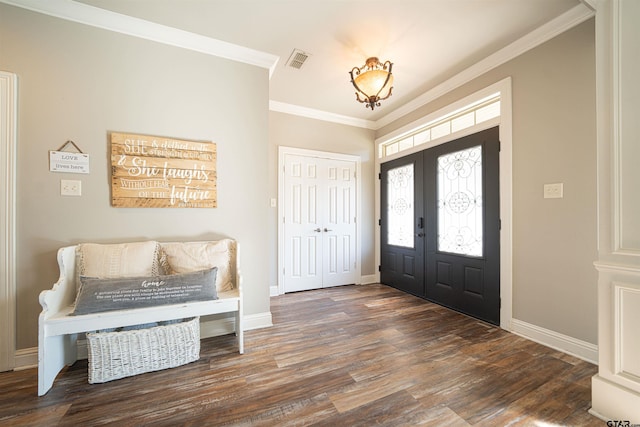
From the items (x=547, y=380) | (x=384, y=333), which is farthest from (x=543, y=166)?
(x=384, y=333)

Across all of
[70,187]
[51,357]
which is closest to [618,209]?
[51,357]

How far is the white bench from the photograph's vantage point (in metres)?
1.52

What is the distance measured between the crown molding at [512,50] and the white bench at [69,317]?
3117mm

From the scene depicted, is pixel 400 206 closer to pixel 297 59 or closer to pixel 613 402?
pixel 297 59

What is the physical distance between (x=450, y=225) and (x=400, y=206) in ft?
2.90

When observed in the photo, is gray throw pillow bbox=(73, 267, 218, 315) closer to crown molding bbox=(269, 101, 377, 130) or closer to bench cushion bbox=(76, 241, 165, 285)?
bench cushion bbox=(76, 241, 165, 285)

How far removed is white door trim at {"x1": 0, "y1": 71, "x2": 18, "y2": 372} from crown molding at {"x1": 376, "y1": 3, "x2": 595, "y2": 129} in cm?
390

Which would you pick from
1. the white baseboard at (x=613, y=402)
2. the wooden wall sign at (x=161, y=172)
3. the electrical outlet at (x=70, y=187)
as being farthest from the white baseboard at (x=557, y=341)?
the electrical outlet at (x=70, y=187)

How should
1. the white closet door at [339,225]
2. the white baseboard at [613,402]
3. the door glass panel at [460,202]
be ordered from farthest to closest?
the white closet door at [339,225]
the door glass panel at [460,202]
the white baseboard at [613,402]

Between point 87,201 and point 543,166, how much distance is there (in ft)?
12.5

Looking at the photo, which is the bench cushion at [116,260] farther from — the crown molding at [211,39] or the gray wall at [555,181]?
the gray wall at [555,181]

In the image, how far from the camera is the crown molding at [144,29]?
188cm

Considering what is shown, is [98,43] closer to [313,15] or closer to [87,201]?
[87,201]

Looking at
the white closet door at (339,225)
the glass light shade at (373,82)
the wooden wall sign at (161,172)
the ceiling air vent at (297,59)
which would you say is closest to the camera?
the wooden wall sign at (161,172)
